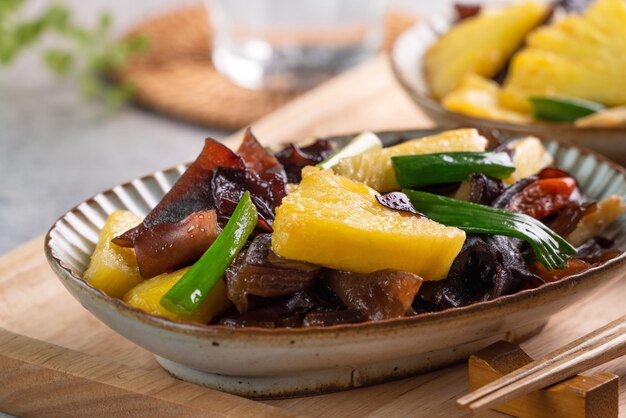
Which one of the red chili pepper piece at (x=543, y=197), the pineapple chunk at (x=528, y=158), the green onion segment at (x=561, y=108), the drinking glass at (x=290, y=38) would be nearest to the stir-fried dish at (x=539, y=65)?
the green onion segment at (x=561, y=108)

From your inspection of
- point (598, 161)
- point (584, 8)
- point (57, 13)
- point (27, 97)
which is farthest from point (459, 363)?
point (27, 97)

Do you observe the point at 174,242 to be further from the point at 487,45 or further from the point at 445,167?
the point at 487,45

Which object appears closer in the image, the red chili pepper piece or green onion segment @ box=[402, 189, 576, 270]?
green onion segment @ box=[402, 189, 576, 270]

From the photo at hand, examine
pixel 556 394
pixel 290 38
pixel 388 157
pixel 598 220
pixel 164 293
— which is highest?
pixel 290 38

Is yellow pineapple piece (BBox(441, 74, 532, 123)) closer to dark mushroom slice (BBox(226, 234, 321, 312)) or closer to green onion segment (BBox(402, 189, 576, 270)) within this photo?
green onion segment (BBox(402, 189, 576, 270))

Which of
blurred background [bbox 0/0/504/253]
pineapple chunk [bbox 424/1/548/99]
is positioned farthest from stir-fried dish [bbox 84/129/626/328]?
blurred background [bbox 0/0/504/253]

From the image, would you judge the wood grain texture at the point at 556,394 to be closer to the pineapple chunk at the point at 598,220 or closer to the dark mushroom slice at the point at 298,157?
the pineapple chunk at the point at 598,220

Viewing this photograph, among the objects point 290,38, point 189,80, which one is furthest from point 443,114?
point 189,80
